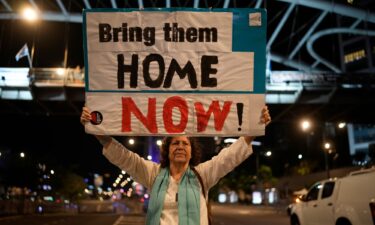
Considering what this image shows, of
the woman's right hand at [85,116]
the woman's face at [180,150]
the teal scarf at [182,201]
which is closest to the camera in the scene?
the teal scarf at [182,201]

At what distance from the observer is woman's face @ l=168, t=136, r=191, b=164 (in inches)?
166

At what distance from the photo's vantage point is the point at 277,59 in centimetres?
7588

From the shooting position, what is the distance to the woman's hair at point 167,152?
14.3ft

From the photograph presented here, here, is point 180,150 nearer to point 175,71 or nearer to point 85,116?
point 175,71

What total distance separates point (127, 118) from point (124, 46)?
0.68 metres

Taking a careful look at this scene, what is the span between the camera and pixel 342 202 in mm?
12375

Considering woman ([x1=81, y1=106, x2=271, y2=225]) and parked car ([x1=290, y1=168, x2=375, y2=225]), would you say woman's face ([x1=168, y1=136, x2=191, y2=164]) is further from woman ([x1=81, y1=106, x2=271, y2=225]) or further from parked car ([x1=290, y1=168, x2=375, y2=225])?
parked car ([x1=290, y1=168, x2=375, y2=225])

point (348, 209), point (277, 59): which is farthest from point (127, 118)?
point (277, 59)

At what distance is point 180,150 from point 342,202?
30.3 ft

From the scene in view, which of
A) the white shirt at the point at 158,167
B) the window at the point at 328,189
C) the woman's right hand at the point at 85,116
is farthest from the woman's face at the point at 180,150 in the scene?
the window at the point at 328,189

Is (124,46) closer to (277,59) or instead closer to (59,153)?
(59,153)

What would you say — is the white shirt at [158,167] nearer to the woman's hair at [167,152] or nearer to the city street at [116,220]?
the woman's hair at [167,152]

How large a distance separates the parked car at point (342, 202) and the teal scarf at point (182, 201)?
5889mm

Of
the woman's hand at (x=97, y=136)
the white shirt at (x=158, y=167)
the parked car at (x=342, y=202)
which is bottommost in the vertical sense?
the parked car at (x=342, y=202)
